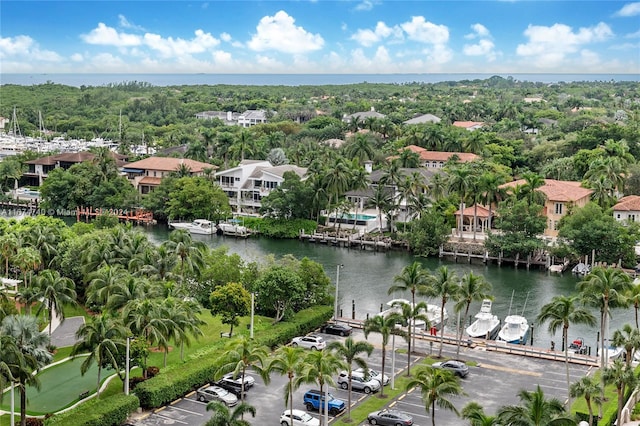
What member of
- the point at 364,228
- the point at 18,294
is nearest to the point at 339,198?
the point at 364,228

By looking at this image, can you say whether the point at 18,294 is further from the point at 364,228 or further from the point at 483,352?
the point at 364,228

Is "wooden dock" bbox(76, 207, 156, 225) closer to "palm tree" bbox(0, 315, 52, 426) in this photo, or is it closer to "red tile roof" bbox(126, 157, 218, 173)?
"red tile roof" bbox(126, 157, 218, 173)

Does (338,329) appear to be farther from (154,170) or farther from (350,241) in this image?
(154,170)

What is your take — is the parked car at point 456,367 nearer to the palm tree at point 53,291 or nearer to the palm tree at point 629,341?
the palm tree at point 629,341

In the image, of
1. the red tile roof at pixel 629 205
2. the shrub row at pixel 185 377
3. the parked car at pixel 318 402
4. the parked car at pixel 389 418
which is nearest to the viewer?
the parked car at pixel 389 418

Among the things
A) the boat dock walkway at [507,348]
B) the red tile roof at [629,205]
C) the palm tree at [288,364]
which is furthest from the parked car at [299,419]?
the red tile roof at [629,205]

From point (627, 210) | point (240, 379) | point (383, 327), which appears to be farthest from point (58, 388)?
point (627, 210)

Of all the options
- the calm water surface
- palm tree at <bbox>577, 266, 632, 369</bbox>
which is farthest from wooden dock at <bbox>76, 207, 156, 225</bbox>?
palm tree at <bbox>577, 266, 632, 369</bbox>
